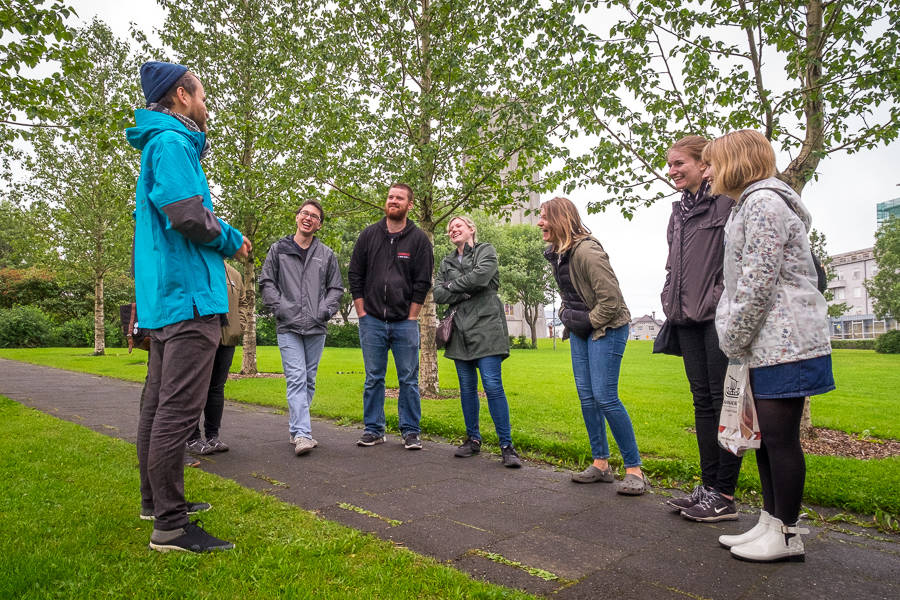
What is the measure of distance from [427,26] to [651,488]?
8.56 metres

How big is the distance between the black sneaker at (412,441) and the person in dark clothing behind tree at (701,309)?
99.1 inches

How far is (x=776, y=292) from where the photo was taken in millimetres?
2918

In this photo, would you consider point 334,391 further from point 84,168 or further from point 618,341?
point 84,168

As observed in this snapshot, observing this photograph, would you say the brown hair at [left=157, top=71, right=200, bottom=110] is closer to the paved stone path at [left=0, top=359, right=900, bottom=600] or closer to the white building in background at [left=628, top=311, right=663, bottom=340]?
the paved stone path at [left=0, top=359, right=900, bottom=600]

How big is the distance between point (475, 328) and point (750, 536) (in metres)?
2.84

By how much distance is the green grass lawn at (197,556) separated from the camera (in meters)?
2.42

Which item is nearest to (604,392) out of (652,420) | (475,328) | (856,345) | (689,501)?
(689,501)

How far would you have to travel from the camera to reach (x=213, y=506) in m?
3.59

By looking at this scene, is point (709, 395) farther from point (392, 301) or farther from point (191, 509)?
point (191, 509)

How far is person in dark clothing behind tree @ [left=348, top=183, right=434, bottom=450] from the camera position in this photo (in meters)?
5.84

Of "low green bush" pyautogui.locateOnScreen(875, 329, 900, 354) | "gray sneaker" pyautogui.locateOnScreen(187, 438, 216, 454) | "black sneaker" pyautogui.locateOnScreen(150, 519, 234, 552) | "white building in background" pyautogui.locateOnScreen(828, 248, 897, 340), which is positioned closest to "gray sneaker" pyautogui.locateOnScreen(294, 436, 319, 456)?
"gray sneaker" pyautogui.locateOnScreen(187, 438, 216, 454)

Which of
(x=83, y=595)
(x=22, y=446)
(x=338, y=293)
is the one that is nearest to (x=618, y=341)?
(x=338, y=293)

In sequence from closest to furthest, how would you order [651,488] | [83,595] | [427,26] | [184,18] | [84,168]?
[83,595] < [651,488] < [427,26] < [184,18] < [84,168]

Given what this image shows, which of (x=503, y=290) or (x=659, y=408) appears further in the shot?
(x=503, y=290)
